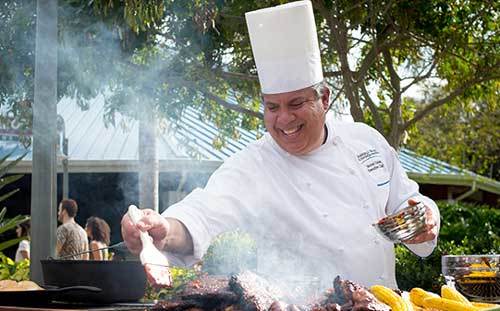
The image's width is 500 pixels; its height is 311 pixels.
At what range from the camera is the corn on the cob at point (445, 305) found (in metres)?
2.60

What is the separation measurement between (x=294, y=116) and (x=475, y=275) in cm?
107

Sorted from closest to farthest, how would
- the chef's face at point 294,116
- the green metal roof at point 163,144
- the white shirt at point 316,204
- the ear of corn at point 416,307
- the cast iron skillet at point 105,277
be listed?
the ear of corn at point 416,307
the cast iron skillet at point 105,277
the chef's face at point 294,116
the white shirt at point 316,204
the green metal roof at point 163,144

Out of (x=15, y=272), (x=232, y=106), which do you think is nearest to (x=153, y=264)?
(x=15, y=272)

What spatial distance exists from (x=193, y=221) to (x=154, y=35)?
625 centimetres

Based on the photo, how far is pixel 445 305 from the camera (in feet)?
8.62

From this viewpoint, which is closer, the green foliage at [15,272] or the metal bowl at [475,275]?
the metal bowl at [475,275]

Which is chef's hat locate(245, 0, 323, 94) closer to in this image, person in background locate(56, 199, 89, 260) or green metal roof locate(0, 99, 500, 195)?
green metal roof locate(0, 99, 500, 195)

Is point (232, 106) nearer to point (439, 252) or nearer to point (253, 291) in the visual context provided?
point (439, 252)

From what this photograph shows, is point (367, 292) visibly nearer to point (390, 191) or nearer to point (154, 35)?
point (390, 191)

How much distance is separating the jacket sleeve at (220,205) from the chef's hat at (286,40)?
0.45 meters

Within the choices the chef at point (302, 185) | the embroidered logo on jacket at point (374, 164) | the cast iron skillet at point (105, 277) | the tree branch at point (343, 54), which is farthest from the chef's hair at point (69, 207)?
the cast iron skillet at point (105, 277)

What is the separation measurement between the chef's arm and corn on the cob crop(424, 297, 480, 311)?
1.03 metres

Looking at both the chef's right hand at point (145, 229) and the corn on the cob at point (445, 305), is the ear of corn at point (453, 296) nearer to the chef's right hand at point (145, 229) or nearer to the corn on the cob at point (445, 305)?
the corn on the cob at point (445, 305)

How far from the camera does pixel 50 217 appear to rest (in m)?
5.52
